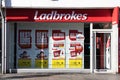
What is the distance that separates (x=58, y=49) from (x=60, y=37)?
61cm

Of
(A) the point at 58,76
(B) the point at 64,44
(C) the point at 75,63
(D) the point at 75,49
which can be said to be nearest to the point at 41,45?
(B) the point at 64,44

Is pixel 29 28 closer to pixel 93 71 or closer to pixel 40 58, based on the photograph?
pixel 40 58

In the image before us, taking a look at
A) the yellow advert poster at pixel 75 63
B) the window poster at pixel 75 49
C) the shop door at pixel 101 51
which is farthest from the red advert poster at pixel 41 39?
the shop door at pixel 101 51

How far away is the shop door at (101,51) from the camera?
20984 millimetres

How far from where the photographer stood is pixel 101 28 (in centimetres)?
2098

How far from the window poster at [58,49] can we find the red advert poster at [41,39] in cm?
35

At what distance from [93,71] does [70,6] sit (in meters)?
3.39

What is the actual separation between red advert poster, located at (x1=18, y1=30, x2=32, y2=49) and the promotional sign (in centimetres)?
203

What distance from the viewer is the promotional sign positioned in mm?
21172

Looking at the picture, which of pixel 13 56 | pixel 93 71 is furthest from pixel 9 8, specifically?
pixel 93 71

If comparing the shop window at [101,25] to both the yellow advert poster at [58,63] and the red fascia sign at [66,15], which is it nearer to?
the red fascia sign at [66,15]

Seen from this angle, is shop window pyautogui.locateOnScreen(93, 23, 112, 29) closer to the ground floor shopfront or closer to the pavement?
the ground floor shopfront

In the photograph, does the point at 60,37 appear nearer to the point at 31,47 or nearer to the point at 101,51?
the point at 31,47

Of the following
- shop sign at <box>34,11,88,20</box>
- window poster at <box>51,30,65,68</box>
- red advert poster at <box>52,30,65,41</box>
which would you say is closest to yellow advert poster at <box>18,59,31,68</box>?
window poster at <box>51,30,65,68</box>
